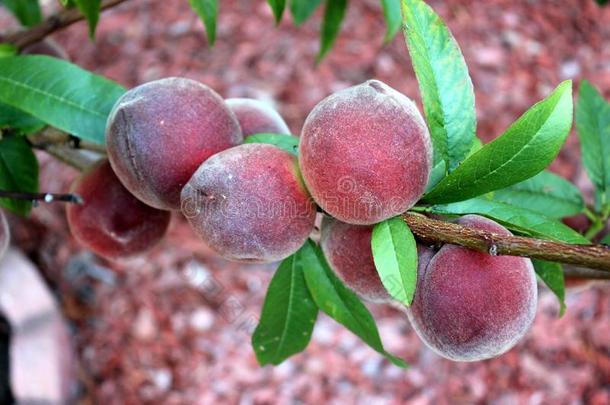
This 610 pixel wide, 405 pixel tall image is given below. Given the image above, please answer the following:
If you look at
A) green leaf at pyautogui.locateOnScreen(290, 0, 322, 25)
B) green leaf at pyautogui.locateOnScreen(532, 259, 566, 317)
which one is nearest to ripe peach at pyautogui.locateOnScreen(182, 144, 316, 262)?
green leaf at pyautogui.locateOnScreen(532, 259, 566, 317)

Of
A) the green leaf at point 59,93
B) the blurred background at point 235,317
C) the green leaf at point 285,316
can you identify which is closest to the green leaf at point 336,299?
the green leaf at point 285,316

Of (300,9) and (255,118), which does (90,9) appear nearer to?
(255,118)

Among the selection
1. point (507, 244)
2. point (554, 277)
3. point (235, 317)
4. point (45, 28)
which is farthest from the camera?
point (235, 317)

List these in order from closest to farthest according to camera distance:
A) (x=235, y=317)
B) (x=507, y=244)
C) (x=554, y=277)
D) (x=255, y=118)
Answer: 1. (x=507, y=244)
2. (x=554, y=277)
3. (x=255, y=118)
4. (x=235, y=317)

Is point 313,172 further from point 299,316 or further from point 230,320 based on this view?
point 230,320

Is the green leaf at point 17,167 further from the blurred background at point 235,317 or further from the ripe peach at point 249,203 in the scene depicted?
the blurred background at point 235,317

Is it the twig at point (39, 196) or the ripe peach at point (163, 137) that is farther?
the twig at point (39, 196)

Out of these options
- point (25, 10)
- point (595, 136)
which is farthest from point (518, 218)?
point (25, 10)
